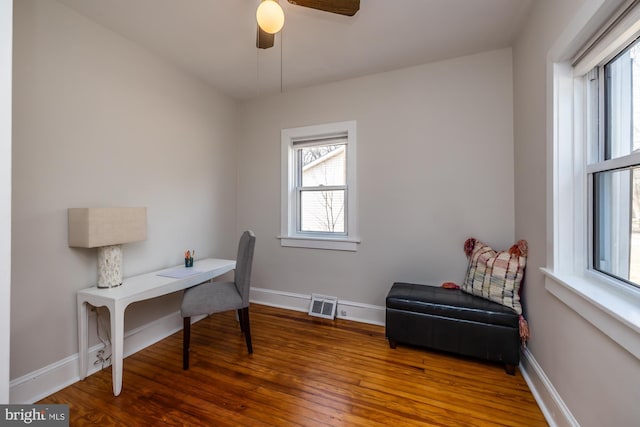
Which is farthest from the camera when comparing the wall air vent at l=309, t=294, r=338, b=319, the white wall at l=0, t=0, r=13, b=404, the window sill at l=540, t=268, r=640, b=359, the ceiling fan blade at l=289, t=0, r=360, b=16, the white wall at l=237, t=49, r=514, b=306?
the wall air vent at l=309, t=294, r=338, b=319

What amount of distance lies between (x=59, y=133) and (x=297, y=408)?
2.37 m

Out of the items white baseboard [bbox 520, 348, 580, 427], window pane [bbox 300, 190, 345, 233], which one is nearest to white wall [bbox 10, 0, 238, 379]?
window pane [bbox 300, 190, 345, 233]

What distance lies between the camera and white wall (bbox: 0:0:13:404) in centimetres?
112

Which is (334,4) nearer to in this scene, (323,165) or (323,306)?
(323,165)

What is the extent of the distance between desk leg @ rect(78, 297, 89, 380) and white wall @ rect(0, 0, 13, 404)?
29.8 inches

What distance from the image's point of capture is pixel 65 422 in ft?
4.75

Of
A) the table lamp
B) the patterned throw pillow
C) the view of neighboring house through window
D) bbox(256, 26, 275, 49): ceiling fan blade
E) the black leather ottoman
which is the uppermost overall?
bbox(256, 26, 275, 49): ceiling fan blade

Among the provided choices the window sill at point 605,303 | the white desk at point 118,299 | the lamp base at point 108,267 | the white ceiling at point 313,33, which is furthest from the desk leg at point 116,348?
the window sill at point 605,303

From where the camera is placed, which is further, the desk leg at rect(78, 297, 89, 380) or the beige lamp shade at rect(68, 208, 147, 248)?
the desk leg at rect(78, 297, 89, 380)

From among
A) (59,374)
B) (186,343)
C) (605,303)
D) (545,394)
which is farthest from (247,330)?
(605,303)

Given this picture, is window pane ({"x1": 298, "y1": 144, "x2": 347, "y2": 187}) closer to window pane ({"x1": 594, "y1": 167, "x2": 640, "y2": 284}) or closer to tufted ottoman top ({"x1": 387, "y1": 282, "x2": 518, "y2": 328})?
tufted ottoman top ({"x1": 387, "y1": 282, "x2": 518, "y2": 328})

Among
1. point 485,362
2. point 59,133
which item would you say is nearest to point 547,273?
point 485,362

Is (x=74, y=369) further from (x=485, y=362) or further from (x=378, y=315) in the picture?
(x=485, y=362)

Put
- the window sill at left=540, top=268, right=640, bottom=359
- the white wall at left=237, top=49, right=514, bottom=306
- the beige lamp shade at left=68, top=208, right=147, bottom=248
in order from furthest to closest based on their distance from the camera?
the white wall at left=237, top=49, right=514, bottom=306
the beige lamp shade at left=68, top=208, right=147, bottom=248
the window sill at left=540, top=268, right=640, bottom=359
